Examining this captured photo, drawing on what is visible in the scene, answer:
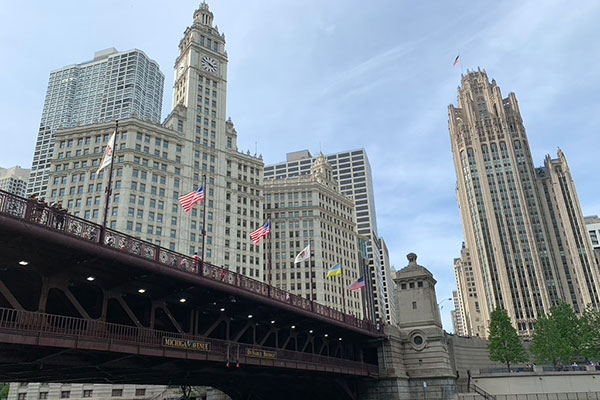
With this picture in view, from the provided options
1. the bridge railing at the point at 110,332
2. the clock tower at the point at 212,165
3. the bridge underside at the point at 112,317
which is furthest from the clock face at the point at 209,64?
the bridge railing at the point at 110,332

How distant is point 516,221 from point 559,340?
80507 millimetres

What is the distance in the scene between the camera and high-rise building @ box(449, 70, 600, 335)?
13425 centimetres

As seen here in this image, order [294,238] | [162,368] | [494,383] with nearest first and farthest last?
1. [162,368]
2. [494,383]
3. [294,238]

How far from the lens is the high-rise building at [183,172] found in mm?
88688

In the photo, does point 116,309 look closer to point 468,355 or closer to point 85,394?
point 468,355

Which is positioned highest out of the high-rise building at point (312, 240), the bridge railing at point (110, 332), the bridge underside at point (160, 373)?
the high-rise building at point (312, 240)

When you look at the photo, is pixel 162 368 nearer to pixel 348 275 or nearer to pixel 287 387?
pixel 287 387

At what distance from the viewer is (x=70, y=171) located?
91500 millimetres

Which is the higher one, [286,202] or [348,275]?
[286,202]

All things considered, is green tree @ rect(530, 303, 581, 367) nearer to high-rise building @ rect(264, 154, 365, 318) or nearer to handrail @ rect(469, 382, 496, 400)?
handrail @ rect(469, 382, 496, 400)

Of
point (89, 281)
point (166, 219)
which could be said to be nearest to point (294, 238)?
point (166, 219)

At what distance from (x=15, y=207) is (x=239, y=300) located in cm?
1564

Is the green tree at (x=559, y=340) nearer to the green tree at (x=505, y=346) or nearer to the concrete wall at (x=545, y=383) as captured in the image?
the green tree at (x=505, y=346)

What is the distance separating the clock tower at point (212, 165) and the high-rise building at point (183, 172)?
212 mm
